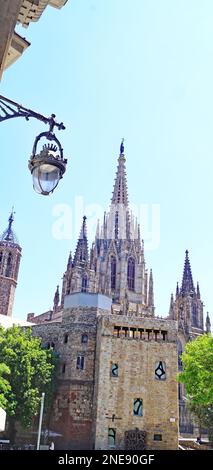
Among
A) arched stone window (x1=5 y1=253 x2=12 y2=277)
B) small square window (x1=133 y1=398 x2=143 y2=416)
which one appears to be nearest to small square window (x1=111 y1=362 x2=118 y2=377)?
small square window (x1=133 y1=398 x2=143 y2=416)

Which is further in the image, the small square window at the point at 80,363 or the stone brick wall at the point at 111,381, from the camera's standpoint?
the small square window at the point at 80,363

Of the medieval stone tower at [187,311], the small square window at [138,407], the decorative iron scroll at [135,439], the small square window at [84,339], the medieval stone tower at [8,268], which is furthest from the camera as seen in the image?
the medieval stone tower at [187,311]

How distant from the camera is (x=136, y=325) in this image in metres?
35.7

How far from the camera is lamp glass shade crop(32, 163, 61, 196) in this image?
5.82 metres

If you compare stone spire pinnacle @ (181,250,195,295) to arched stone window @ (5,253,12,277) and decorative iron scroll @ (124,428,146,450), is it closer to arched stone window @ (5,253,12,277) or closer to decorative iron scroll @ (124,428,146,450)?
arched stone window @ (5,253,12,277)

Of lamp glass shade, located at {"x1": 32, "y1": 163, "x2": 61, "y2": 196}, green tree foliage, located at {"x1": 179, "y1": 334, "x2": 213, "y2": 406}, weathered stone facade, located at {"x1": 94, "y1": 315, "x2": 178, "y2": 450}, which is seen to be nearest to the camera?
lamp glass shade, located at {"x1": 32, "y1": 163, "x2": 61, "y2": 196}

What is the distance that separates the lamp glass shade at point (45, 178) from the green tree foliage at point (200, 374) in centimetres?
2811

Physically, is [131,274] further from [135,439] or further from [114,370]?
[135,439]

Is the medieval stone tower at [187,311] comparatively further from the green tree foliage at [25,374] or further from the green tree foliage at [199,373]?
the green tree foliage at [25,374]

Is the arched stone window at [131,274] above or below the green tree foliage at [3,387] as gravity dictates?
above

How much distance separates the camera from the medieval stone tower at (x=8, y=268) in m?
63.4

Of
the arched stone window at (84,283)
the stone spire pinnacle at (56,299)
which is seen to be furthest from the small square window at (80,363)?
the stone spire pinnacle at (56,299)

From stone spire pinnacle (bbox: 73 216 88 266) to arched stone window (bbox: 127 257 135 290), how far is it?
29.1ft

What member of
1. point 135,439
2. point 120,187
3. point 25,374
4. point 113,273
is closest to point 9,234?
point 113,273
